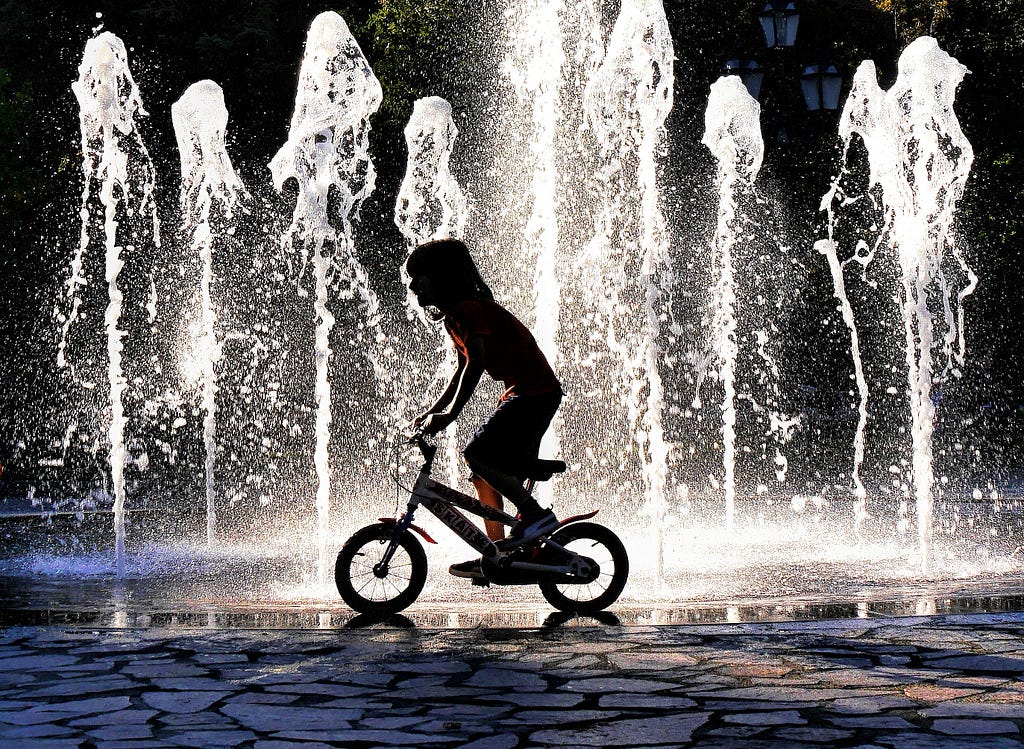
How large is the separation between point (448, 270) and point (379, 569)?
147 cm

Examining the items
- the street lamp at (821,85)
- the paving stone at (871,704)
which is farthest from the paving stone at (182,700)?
the street lamp at (821,85)

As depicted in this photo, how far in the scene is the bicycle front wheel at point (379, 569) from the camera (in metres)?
7.27

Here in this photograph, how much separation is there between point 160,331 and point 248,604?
18331 mm

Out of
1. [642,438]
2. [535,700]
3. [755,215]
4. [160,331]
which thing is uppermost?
[755,215]

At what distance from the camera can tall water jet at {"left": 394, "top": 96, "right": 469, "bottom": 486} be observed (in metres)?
20.0

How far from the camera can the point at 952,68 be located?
12609 millimetres

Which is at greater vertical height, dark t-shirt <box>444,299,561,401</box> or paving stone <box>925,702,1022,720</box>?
dark t-shirt <box>444,299,561,401</box>

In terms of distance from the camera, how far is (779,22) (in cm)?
1547

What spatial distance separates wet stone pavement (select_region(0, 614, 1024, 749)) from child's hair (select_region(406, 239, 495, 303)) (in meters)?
1.59

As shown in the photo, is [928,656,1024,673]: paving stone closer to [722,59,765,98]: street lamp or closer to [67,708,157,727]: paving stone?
[67,708,157,727]: paving stone

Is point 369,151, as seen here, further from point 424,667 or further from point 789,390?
point 424,667

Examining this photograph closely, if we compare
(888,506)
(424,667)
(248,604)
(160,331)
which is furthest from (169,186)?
(424,667)

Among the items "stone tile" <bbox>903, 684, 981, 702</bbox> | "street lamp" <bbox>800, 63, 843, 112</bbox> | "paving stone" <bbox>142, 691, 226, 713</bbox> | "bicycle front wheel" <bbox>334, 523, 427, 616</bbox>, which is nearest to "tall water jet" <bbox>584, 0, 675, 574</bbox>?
"street lamp" <bbox>800, 63, 843, 112</bbox>

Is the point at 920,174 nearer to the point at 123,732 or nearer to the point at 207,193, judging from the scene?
the point at 123,732
